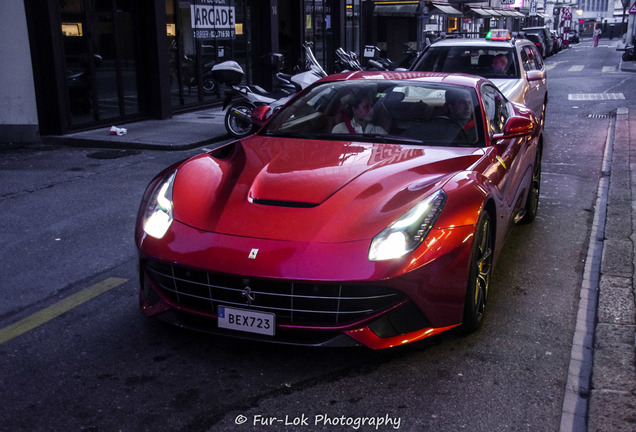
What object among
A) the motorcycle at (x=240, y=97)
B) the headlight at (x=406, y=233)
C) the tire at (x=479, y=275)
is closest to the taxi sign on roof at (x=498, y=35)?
the motorcycle at (x=240, y=97)

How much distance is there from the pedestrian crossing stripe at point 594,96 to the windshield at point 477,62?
8450mm

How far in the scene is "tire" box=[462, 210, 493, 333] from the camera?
149 inches

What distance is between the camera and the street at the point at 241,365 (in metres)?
3.13

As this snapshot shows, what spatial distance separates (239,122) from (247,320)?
30.0 ft

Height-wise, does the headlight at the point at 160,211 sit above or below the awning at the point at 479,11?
below

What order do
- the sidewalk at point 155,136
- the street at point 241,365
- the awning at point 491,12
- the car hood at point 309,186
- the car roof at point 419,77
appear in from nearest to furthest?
the street at point 241,365 → the car hood at point 309,186 → the car roof at point 419,77 → the sidewalk at point 155,136 → the awning at point 491,12

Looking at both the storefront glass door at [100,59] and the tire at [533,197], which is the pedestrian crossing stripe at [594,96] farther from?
the tire at [533,197]

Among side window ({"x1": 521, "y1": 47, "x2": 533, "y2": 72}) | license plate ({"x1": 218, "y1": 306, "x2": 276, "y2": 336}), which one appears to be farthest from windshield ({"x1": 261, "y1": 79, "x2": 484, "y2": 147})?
side window ({"x1": 521, "y1": 47, "x2": 533, "y2": 72})

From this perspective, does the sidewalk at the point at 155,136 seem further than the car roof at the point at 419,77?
Yes

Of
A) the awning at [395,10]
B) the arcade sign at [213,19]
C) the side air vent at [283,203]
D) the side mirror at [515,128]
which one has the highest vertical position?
the awning at [395,10]

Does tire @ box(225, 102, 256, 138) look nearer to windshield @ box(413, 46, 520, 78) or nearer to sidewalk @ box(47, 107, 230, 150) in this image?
sidewalk @ box(47, 107, 230, 150)

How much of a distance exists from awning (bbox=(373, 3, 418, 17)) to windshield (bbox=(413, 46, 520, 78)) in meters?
23.1

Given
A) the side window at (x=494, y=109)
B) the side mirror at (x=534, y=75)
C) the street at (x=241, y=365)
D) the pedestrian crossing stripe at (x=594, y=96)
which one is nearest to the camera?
the street at (x=241, y=365)

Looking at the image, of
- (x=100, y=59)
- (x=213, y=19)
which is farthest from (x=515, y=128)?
(x=213, y=19)
